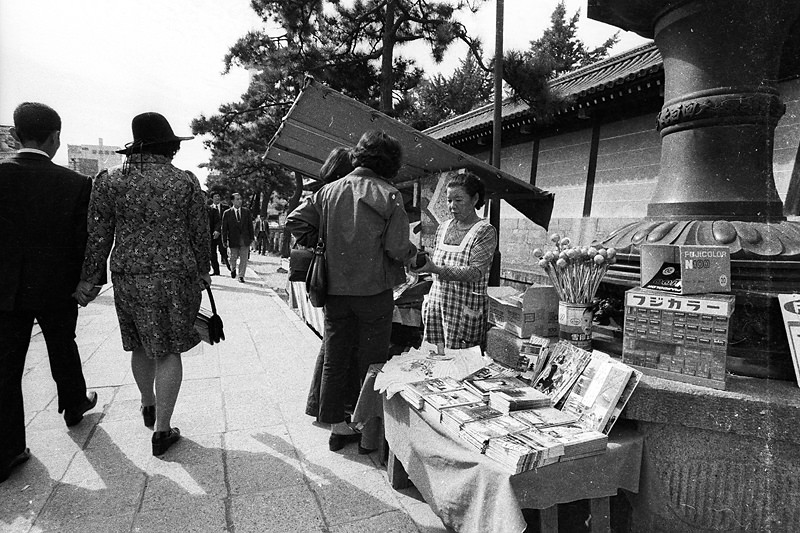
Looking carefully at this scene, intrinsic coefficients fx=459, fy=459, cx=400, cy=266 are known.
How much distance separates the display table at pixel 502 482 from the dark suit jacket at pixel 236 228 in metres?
8.88

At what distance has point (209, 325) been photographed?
294 centimetres

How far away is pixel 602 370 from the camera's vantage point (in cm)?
205

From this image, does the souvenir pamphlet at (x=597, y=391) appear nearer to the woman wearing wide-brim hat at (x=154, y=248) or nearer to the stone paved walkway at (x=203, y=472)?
the stone paved walkway at (x=203, y=472)

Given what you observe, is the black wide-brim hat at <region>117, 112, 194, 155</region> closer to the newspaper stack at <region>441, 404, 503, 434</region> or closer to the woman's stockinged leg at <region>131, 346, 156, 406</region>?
the woman's stockinged leg at <region>131, 346, 156, 406</region>

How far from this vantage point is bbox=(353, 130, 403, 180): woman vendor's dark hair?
274 centimetres

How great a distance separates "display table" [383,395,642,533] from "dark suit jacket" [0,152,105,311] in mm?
2322

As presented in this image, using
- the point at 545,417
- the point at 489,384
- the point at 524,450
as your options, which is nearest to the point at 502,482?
the point at 524,450

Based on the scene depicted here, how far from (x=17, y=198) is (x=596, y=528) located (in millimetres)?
3398

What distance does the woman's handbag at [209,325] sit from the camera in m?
2.93

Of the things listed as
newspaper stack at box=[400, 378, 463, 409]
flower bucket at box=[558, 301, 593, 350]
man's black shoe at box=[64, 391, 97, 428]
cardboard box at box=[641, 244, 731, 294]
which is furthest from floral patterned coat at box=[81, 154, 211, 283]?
cardboard box at box=[641, 244, 731, 294]

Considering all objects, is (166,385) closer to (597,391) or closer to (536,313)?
(536,313)

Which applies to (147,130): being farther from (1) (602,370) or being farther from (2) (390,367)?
(1) (602,370)

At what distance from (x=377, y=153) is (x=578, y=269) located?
131 centimetres

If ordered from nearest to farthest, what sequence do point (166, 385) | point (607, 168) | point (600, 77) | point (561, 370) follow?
point (561, 370), point (166, 385), point (607, 168), point (600, 77)
